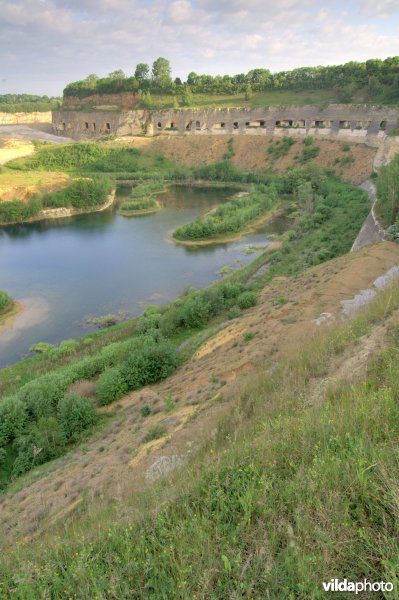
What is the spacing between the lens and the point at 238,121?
59719 mm

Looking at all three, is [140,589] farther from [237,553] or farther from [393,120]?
[393,120]

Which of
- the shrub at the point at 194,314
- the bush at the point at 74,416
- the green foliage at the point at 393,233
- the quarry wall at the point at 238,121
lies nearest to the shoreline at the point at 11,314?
the shrub at the point at 194,314

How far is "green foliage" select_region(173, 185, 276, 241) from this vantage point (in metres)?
32.4

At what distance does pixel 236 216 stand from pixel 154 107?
139 ft

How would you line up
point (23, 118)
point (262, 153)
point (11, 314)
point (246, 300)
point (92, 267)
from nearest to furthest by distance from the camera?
1. point (246, 300)
2. point (11, 314)
3. point (92, 267)
4. point (262, 153)
5. point (23, 118)

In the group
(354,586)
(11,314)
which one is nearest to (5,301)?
(11,314)

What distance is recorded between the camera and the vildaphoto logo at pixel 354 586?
2807 millimetres

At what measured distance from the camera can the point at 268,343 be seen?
1189 cm

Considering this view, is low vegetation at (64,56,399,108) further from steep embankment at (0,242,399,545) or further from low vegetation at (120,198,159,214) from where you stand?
steep embankment at (0,242,399,545)

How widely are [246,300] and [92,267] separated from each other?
44.2 feet

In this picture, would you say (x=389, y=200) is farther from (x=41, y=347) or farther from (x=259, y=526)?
(x=259, y=526)

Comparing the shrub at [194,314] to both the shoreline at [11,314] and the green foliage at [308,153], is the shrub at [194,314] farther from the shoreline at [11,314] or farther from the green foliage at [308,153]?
the green foliage at [308,153]

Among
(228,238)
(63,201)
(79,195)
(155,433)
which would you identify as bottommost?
(155,433)

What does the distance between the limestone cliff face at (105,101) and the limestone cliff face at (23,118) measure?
1898 centimetres
